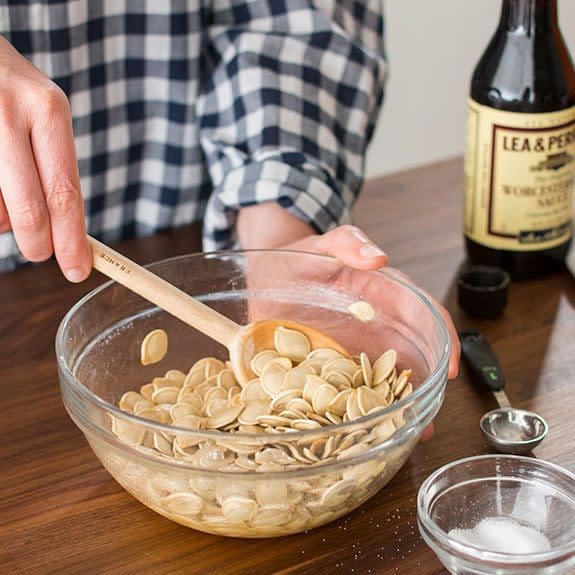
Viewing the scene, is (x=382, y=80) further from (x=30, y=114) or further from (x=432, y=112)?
(x=432, y=112)

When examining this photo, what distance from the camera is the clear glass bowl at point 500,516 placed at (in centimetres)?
71

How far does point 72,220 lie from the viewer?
0.88 m

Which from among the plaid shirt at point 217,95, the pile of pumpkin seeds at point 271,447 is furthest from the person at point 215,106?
the pile of pumpkin seeds at point 271,447

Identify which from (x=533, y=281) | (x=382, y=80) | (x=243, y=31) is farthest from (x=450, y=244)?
(x=243, y=31)

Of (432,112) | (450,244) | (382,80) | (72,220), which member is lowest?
(432,112)

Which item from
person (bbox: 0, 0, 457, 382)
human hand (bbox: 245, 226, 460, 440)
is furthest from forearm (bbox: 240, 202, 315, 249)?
human hand (bbox: 245, 226, 460, 440)

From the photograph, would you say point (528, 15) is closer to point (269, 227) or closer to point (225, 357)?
point (269, 227)

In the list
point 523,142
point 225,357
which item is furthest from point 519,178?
point 225,357

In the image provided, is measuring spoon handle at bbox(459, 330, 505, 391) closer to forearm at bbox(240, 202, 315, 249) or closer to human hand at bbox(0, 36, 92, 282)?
forearm at bbox(240, 202, 315, 249)

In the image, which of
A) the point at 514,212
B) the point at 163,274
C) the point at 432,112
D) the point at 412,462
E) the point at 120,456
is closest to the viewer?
the point at 120,456

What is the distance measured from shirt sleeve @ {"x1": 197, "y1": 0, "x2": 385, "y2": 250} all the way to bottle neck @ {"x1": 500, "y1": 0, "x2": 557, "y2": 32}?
0.26 metres

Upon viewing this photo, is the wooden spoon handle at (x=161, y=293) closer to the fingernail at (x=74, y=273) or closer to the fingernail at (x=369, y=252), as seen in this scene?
the fingernail at (x=74, y=273)

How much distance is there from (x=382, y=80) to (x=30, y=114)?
0.65 m

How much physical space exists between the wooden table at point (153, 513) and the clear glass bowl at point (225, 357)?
0.03m
